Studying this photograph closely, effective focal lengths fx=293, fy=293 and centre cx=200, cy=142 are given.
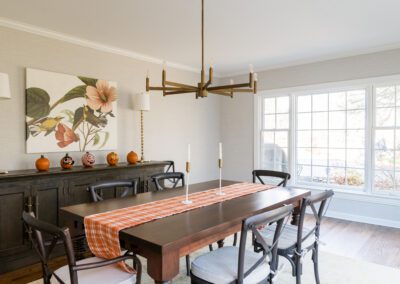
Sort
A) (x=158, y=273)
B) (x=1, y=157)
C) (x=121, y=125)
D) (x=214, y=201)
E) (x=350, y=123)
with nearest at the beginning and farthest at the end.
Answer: (x=158, y=273) < (x=214, y=201) < (x=1, y=157) < (x=121, y=125) < (x=350, y=123)

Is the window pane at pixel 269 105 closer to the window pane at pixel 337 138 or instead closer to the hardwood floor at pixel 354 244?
the window pane at pixel 337 138

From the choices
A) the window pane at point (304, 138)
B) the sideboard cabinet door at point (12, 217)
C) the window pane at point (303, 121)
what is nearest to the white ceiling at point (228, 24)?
the window pane at point (303, 121)

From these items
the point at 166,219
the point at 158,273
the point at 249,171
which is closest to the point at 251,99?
the point at 249,171

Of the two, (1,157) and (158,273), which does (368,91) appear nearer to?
(158,273)

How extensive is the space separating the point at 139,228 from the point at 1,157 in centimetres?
233

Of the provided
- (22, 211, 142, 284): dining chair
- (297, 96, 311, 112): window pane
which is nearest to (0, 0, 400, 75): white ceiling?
(297, 96, 311, 112): window pane

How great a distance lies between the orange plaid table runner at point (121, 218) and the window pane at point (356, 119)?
306 centimetres

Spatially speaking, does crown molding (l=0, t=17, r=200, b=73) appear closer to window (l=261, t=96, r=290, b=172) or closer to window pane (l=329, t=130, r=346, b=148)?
window (l=261, t=96, r=290, b=172)

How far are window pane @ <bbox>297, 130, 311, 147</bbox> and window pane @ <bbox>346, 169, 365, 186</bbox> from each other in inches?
30.9

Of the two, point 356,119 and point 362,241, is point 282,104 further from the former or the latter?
point 362,241

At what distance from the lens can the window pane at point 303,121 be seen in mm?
5129

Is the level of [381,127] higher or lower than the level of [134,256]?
higher

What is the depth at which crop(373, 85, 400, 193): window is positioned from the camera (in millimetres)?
4293

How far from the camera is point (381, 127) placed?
4395 mm
